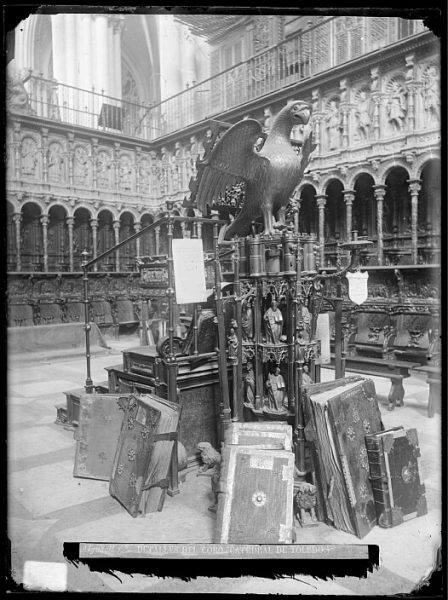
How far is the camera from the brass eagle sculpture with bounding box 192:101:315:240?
14.7 feet

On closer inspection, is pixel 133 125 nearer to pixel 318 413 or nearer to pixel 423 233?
pixel 423 233

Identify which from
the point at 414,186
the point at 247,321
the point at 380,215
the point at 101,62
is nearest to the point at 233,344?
the point at 247,321

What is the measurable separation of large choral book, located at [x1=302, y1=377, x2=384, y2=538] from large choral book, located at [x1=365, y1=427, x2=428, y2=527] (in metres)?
0.06

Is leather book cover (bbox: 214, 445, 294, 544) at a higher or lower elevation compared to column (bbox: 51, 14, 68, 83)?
lower

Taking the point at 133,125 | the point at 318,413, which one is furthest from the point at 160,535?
the point at 133,125

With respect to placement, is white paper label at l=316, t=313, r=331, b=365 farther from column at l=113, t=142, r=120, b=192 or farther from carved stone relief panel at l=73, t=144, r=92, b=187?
column at l=113, t=142, r=120, b=192

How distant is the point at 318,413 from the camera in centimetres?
348

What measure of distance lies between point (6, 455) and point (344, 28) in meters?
14.0

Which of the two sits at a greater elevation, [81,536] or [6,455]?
[6,455]

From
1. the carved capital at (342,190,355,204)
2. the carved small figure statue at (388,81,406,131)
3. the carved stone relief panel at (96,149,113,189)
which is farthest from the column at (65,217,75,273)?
the carved small figure statue at (388,81,406,131)

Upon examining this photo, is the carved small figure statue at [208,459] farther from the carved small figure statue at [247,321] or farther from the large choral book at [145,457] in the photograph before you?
the carved small figure statue at [247,321]

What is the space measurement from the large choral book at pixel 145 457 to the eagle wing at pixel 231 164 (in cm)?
211

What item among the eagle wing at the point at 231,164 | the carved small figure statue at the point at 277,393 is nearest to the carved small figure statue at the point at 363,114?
the eagle wing at the point at 231,164

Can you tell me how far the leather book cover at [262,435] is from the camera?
3414mm
